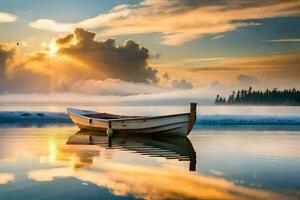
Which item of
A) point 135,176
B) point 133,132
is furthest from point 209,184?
point 133,132

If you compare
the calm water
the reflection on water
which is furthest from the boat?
the reflection on water

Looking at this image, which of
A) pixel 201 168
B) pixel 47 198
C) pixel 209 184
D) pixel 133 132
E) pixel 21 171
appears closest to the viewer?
pixel 47 198

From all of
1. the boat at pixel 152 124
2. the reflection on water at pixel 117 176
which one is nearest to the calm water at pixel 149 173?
the reflection on water at pixel 117 176

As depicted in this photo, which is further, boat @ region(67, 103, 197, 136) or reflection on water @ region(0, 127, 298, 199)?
boat @ region(67, 103, 197, 136)

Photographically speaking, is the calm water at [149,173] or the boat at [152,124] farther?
the boat at [152,124]

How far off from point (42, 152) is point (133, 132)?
10.3 metres

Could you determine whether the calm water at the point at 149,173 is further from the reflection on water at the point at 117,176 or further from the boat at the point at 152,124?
the boat at the point at 152,124

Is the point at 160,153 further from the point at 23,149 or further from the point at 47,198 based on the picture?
the point at 47,198

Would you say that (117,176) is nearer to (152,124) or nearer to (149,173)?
(149,173)

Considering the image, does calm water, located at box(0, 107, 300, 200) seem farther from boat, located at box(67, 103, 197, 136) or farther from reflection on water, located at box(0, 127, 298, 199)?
boat, located at box(67, 103, 197, 136)

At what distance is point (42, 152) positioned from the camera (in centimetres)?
1797

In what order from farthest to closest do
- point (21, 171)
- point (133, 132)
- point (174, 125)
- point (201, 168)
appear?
point (133, 132)
point (174, 125)
point (201, 168)
point (21, 171)

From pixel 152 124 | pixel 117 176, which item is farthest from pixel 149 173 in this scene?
pixel 152 124

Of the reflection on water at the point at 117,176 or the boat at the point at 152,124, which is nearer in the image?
the reflection on water at the point at 117,176
